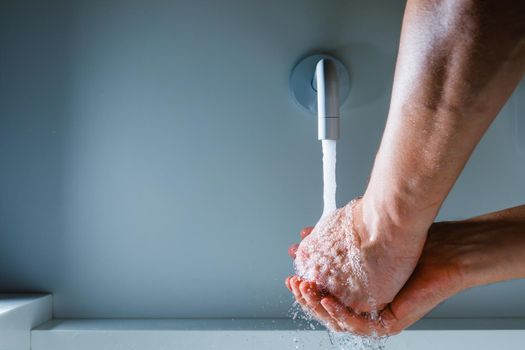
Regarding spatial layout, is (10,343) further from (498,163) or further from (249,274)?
(498,163)

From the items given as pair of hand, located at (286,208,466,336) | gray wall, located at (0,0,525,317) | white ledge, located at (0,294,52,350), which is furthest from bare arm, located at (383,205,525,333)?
white ledge, located at (0,294,52,350)

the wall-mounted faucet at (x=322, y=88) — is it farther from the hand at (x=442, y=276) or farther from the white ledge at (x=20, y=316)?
the white ledge at (x=20, y=316)

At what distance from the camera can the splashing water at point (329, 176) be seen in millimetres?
1058

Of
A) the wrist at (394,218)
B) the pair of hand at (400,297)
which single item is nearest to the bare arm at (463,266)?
the pair of hand at (400,297)

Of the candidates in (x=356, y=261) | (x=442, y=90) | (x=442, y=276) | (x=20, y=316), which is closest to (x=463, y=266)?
(x=442, y=276)

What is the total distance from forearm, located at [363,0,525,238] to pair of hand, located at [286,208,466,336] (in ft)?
0.63

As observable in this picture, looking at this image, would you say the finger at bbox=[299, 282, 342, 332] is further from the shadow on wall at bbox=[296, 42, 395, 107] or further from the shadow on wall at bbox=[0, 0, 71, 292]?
the shadow on wall at bbox=[0, 0, 71, 292]

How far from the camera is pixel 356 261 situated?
34.7 inches

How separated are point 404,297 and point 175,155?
1.68 feet

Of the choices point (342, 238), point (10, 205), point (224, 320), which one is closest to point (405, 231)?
point (342, 238)

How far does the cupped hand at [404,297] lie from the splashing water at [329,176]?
194 mm

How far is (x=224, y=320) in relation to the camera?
118cm

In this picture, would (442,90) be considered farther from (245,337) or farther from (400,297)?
(245,337)

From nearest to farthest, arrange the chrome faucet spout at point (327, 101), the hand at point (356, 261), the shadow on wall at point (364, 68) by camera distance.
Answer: the hand at point (356, 261)
the chrome faucet spout at point (327, 101)
the shadow on wall at point (364, 68)
